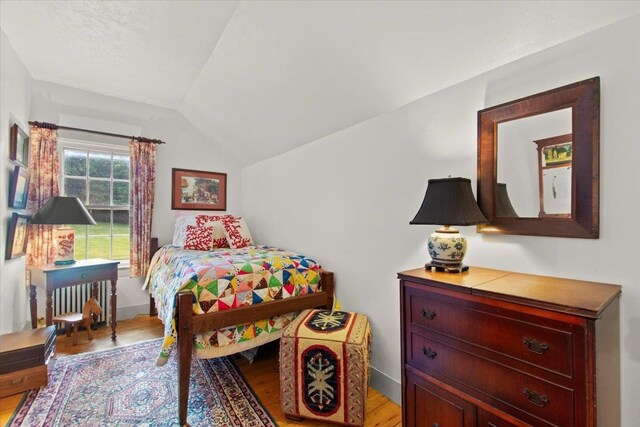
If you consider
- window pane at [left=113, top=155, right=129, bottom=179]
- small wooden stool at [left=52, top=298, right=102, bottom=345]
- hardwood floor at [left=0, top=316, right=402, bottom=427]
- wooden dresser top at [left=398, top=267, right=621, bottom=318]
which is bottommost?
hardwood floor at [left=0, top=316, right=402, bottom=427]

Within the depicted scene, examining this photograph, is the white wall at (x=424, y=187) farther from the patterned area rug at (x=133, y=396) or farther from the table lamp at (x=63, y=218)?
the table lamp at (x=63, y=218)

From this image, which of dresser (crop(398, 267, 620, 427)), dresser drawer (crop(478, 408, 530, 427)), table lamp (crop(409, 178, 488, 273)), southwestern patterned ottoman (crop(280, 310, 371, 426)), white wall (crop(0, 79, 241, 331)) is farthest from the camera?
white wall (crop(0, 79, 241, 331))

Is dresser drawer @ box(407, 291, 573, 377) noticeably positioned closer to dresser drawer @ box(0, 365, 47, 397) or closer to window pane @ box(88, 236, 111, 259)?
dresser drawer @ box(0, 365, 47, 397)

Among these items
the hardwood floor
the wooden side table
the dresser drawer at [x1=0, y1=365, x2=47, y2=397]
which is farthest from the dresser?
the wooden side table

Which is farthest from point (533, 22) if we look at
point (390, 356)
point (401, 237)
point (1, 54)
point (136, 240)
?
point (136, 240)

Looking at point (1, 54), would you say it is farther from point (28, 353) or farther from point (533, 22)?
point (533, 22)

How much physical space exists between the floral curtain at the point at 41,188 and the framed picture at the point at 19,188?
125mm

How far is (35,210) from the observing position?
9.35 ft

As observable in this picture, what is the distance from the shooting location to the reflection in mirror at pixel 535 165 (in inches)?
50.8

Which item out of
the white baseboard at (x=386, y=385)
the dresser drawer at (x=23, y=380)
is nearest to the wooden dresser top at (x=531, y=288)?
the white baseboard at (x=386, y=385)

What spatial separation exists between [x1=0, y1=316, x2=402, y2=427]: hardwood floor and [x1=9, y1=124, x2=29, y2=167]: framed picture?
169 cm

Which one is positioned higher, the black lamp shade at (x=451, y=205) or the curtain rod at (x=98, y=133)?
the curtain rod at (x=98, y=133)

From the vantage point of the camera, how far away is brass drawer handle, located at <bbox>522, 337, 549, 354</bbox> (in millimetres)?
964

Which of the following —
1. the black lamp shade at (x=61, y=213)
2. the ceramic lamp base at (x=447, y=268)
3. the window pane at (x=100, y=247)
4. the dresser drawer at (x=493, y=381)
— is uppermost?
the black lamp shade at (x=61, y=213)
